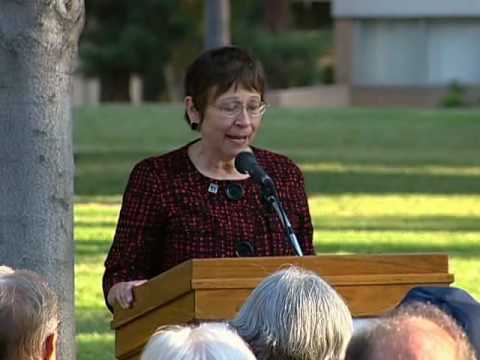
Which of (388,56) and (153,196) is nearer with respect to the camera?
(153,196)

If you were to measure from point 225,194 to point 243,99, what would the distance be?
0.40 m

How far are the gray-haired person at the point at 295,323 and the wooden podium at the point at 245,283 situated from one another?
3.59 ft

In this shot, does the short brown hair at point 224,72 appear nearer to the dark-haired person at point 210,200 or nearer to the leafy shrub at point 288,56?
the dark-haired person at point 210,200

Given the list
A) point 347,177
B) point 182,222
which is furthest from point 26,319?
point 347,177

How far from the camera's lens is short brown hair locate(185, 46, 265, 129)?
6.82 m

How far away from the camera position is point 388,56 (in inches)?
2384

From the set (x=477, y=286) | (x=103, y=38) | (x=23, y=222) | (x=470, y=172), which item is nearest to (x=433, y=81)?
(x=103, y=38)

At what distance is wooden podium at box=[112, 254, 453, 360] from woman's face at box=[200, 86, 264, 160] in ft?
3.04

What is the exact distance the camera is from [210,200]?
22.5 feet

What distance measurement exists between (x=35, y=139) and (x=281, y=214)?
4.66ft

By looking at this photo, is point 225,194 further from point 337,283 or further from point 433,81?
point 433,81

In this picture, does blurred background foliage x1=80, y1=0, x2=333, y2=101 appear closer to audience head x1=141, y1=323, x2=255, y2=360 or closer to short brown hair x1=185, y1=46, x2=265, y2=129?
short brown hair x1=185, y1=46, x2=265, y2=129

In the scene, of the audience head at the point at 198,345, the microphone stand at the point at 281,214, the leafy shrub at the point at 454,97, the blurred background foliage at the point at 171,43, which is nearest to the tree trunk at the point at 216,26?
the leafy shrub at the point at 454,97

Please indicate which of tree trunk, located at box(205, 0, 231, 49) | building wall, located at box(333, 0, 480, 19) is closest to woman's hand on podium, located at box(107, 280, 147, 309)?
tree trunk, located at box(205, 0, 231, 49)
